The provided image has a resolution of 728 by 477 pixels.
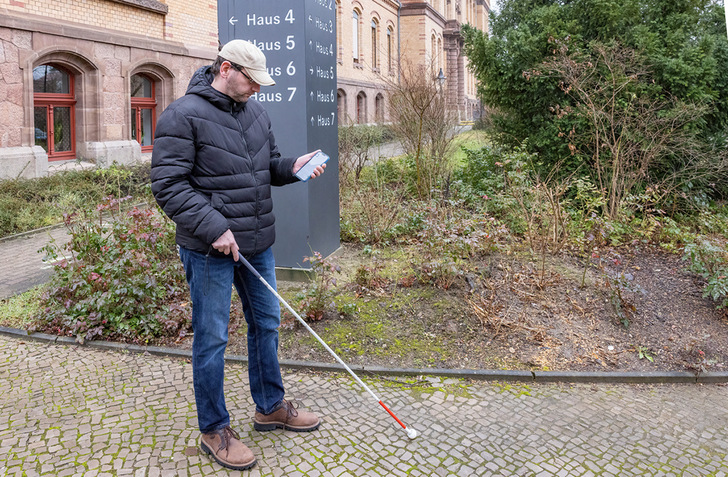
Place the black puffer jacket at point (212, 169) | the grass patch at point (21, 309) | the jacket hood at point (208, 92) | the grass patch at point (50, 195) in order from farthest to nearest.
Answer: the grass patch at point (50, 195), the grass patch at point (21, 309), the jacket hood at point (208, 92), the black puffer jacket at point (212, 169)

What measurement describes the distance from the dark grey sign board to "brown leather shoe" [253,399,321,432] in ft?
9.66

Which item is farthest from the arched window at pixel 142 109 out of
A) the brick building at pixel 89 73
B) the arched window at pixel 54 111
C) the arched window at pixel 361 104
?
the arched window at pixel 361 104

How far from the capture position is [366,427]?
12.4 ft

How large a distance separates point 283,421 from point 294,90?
3655 mm

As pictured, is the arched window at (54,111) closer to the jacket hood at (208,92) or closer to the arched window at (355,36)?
the jacket hood at (208,92)

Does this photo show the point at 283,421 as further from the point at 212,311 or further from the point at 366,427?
the point at 212,311

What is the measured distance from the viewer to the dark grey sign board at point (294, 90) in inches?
247

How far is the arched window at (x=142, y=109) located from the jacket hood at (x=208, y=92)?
13.4 m

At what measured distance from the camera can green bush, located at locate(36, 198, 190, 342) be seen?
5207 millimetres

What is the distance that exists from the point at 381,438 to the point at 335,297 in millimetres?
2362

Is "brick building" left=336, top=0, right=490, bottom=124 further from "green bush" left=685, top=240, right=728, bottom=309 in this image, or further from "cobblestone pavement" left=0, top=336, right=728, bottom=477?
"cobblestone pavement" left=0, top=336, right=728, bottom=477

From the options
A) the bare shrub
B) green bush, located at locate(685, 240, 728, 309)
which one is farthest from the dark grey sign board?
the bare shrub

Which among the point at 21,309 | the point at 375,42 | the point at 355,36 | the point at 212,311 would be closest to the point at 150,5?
the point at 21,309

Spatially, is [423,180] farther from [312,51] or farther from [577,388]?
[577,388]
